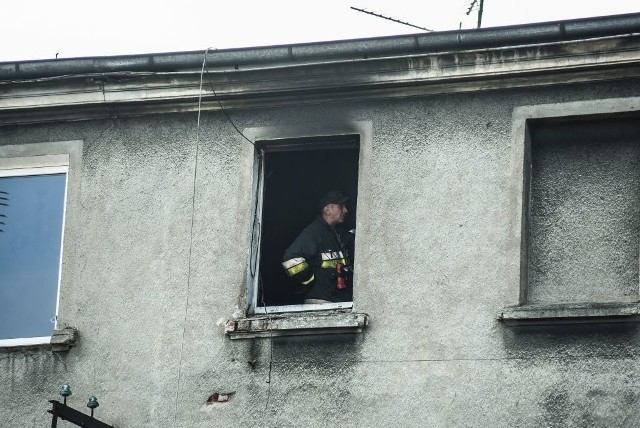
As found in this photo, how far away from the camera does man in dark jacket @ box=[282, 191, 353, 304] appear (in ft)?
55.9

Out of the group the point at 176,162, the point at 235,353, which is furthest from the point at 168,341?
the point at 176,162

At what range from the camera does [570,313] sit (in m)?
15.4

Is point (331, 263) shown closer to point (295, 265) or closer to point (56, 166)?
point (295, 265)

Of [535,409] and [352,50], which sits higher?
[352,50]

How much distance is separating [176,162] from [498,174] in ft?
10.1

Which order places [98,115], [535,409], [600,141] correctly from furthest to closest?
[98,115], [600,141], [535,409]

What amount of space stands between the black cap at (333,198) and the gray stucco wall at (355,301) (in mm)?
963

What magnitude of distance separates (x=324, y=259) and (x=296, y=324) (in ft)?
3.87

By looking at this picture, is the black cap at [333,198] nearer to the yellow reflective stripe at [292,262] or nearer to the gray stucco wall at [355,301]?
the yellow reflective stripe at [292,262]

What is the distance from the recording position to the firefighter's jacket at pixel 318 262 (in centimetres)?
1705

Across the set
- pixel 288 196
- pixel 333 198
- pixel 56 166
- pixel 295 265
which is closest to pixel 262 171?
pixel 333 198

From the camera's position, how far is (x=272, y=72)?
16828 mm

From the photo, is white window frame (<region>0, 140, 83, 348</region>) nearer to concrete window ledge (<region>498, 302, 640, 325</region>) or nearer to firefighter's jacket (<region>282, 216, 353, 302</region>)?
firefighter's jacket (<region>282, 216, 353, 302</region>)

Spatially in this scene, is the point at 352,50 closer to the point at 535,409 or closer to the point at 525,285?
the point at 525,285
